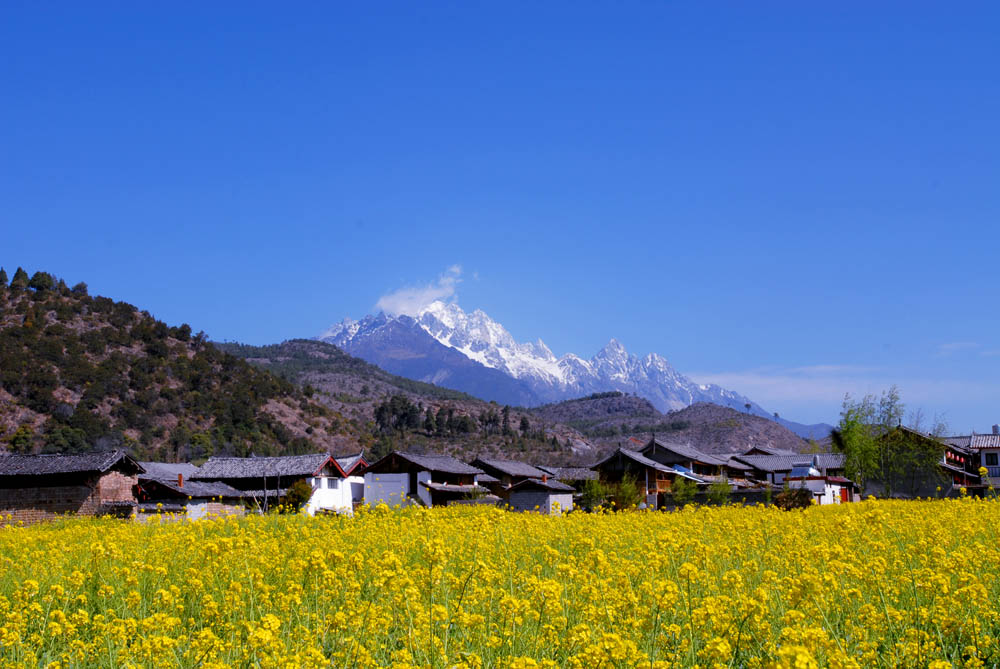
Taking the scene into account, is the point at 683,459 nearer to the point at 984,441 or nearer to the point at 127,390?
the point at 984,441

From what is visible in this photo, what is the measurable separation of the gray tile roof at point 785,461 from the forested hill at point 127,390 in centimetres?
4484

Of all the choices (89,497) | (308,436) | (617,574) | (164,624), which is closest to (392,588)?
(164,624)

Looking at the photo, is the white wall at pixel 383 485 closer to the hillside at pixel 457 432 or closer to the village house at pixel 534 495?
the village house at pixel 534 495

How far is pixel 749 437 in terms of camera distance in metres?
156

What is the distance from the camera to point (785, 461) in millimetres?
86188

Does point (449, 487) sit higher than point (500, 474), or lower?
lower

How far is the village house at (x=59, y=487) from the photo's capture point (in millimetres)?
43906

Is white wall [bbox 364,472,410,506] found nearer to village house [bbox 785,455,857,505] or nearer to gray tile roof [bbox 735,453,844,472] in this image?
village house [bbox 785,455,857,505]

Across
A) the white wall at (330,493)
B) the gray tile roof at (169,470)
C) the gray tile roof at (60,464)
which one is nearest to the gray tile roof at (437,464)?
the white wall at (330,493)

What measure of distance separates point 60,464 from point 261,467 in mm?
17189

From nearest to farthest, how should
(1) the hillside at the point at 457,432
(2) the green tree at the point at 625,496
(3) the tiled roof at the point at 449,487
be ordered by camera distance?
1. (2) the green tree at the point at 625,496
2. (3) the tiled roof at the point at 449,487
3. (1) the hillside at the point at 457,432

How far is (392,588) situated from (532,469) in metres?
72.4

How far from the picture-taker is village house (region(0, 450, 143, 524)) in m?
43.9

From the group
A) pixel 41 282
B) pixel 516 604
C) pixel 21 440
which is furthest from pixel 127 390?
pixel 516 604
